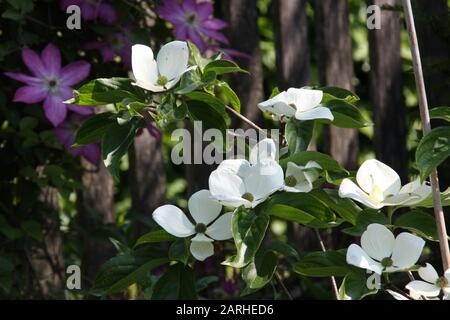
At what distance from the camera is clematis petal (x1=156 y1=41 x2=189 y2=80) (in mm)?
1415

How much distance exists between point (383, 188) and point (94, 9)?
1.22 m

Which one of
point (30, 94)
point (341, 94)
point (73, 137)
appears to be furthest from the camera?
point (73, 137)

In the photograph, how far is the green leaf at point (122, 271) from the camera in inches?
54.6

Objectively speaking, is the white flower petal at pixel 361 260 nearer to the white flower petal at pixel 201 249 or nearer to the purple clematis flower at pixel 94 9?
the white flower petal at pixel 201 249

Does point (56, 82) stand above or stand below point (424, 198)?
above

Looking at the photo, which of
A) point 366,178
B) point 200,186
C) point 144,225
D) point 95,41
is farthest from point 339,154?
point 366,178

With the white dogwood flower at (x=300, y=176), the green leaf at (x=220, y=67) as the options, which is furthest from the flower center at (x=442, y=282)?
the green leaf at (x=220, y=67)

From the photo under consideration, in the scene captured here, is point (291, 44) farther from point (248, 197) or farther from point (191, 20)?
point (248, 197)

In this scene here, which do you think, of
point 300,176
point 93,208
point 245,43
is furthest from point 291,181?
point 93,208

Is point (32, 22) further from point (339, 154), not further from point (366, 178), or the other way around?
point (366, 178)

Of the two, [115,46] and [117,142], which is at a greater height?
[115,46]

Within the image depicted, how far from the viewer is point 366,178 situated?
1363mm

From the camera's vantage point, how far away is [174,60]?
1419 mm
